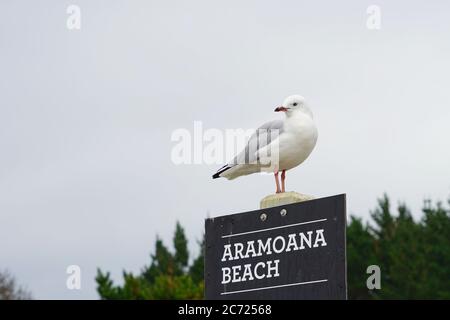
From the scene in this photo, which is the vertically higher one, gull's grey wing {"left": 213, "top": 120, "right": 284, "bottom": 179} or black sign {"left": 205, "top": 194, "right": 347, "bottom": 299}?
gull's grey wing {"left": 213, "top": 120, "right": 284, "bottom": 179}

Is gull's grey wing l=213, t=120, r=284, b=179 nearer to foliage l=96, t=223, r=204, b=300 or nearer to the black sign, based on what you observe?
the black sign

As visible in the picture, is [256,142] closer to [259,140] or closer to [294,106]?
[259,140]

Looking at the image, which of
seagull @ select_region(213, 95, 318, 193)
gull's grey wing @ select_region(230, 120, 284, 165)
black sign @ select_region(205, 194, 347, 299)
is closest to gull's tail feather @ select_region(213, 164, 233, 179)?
gull's grey wing @ select_region(230, 120, 284, 165)

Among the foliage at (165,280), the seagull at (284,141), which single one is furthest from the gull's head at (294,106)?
the foliage at (165,280)

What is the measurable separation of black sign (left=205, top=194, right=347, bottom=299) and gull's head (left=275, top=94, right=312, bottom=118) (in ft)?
11.2

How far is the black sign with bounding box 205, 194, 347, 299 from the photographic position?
9.13 metres

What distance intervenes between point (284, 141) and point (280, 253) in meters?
3.71

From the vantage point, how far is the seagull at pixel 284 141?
42.7 feet

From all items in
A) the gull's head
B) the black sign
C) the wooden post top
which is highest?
the gull's head

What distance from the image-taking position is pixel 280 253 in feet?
31.1

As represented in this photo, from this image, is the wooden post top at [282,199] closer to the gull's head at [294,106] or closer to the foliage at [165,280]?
the gull's head at [294,106]
